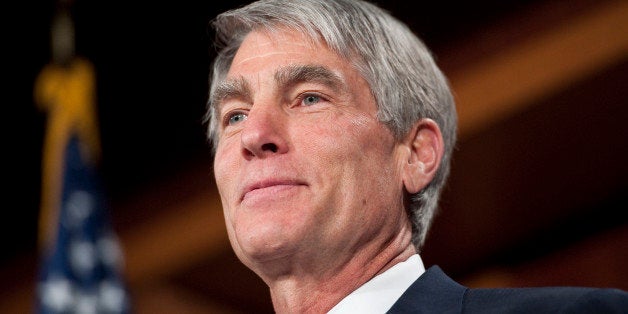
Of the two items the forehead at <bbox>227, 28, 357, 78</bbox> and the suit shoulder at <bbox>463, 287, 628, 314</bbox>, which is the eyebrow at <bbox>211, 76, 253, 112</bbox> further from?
the suit shoulder at <bbox>463, 287, 628, 314</bbox>

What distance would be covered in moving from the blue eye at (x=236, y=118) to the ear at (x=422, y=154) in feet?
0.94

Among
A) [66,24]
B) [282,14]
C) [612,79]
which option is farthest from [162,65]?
[282,14]

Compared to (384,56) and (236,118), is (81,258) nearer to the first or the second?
(236,118)

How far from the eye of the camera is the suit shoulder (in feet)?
3.91

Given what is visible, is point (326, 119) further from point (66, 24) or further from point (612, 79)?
point (66, 24)

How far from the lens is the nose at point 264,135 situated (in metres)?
1.48

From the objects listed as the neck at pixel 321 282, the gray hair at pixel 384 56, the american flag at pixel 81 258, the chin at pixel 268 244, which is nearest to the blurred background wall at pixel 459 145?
the american flag at pixel 81 258

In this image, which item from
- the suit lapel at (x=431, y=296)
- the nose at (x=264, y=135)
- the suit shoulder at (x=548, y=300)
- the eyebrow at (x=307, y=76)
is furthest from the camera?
the eyebrow at (x=307, y=76)

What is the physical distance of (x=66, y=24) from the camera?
146 inches

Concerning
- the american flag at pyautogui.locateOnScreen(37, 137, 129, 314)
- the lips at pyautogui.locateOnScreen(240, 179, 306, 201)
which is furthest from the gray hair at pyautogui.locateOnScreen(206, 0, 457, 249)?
the american flag at pyautogui.locateOnScreen(37, 137, 129, 314)

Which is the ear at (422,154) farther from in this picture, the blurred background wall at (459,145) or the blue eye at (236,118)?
the blurred background wall at (459,145)

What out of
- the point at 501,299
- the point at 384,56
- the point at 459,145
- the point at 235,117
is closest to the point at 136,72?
the point at 459,145

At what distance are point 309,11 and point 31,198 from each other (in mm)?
2972

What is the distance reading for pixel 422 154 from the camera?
1683mm
